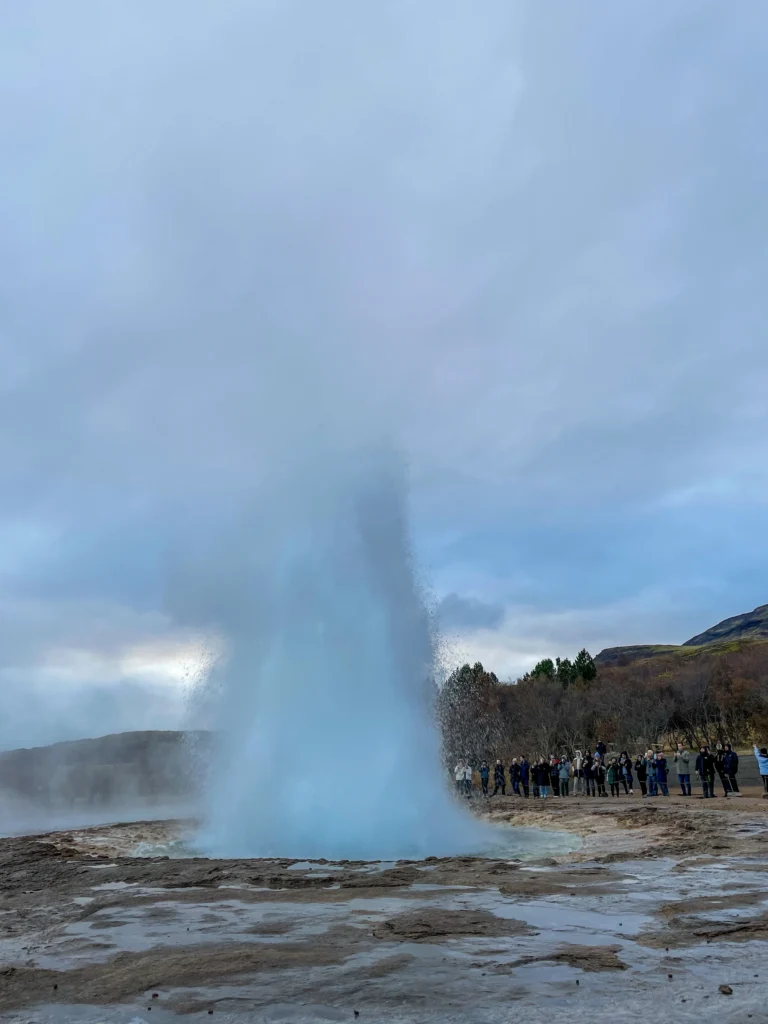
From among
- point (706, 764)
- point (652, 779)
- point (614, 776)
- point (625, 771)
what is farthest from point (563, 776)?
point (706, 764)

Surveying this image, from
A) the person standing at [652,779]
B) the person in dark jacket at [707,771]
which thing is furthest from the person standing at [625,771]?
the person in dark jacket at [707,771]

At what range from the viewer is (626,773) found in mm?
31625

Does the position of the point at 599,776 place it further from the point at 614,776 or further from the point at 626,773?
the point at 626,773

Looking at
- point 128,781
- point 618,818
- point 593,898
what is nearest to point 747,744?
point 128,781

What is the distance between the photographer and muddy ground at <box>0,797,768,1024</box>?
6.09 meters

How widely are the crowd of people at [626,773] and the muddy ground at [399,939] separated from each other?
12179 millimetres

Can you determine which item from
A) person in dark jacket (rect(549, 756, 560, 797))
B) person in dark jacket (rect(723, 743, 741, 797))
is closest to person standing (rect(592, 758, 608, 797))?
person in dark jacket (rect(549, 756, 560, 797))

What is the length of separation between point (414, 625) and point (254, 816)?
21.3ft

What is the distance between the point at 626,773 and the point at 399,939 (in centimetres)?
2585

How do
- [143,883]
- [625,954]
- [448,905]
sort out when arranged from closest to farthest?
[625,954]
[448,905]
[143,883]

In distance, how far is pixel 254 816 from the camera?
1945 centimetres

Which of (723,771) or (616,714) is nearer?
(723,771)

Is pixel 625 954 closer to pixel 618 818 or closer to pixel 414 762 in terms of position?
pixel 414 762

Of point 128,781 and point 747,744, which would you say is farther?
point 747,744
